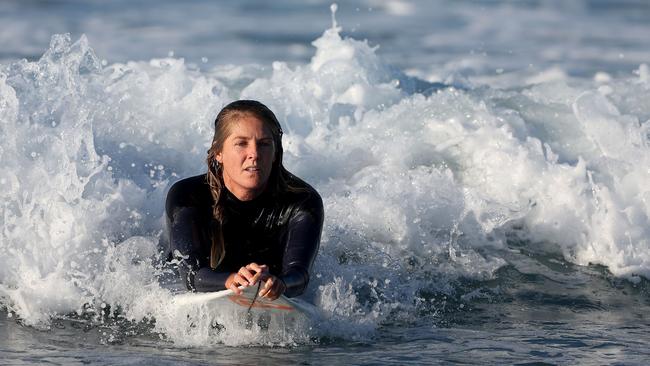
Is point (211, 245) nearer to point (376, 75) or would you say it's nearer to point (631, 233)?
point (631, 233)

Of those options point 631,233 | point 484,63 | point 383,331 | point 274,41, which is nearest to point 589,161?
point 631,233

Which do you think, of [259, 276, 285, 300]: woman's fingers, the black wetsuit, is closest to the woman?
the black wetsuit

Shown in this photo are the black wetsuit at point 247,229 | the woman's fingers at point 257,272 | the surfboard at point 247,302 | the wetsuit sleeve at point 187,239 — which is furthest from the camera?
the black wetsuit at point 247,229

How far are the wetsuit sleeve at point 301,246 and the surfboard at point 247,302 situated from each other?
9cm

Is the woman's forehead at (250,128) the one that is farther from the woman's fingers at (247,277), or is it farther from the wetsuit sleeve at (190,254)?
the woman's fingers at (247,277)

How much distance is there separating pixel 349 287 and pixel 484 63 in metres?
11.1

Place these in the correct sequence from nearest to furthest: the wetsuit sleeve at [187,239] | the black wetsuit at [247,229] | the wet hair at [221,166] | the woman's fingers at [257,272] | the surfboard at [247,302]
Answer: the woman's fingers at [257,272], the surfboard at [247,302], the wetsuit sleeve at [187,239], the black wetsuit at [247,229], the wet hair at [221,166]

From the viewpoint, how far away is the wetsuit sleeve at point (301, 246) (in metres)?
5.72

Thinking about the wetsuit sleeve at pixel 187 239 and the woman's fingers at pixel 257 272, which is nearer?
the woman's fingers at pixel 257 272

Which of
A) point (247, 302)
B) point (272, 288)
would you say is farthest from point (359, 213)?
point (272, 288)

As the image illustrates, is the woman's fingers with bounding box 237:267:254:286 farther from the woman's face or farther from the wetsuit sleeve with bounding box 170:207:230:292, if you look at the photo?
the woman's face

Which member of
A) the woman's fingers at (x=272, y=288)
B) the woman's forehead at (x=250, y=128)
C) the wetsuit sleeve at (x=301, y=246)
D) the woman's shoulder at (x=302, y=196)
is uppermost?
the woman's forehead at (x=250, y=128)

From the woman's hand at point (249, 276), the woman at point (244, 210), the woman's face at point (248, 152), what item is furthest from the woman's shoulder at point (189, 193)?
the woman's hand at point (249, 276)

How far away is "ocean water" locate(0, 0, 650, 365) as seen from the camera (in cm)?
612
